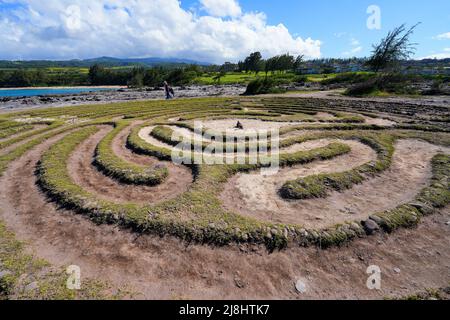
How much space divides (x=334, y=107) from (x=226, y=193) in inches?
1140

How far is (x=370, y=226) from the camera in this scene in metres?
8.97

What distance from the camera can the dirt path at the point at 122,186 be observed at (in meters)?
11.4

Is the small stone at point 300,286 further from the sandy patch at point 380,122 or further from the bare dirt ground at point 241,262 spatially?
the sandy patch at point 380,122

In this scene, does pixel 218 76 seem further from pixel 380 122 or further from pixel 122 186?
pixel 122 186

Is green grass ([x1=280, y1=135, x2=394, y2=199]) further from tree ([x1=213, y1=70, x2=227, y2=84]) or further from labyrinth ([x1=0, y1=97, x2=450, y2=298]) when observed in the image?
tree ([x1=213, y1=70, x2=227, y2=84])

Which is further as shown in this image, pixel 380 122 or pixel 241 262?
pixel 380 122

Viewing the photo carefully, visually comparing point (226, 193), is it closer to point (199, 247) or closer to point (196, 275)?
point (199, 247)

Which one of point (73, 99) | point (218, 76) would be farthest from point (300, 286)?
point (218, 76)

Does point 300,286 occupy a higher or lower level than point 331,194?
lower

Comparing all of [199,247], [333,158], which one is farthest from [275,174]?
[199,247]

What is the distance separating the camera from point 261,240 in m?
8.42

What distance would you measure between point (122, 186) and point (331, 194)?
32.6 ft

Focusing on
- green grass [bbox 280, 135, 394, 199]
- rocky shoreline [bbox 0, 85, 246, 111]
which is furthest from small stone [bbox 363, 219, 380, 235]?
rocky shoreline [bbox 0, 85, 246, 111]

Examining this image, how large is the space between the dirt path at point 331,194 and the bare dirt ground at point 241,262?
154cm
